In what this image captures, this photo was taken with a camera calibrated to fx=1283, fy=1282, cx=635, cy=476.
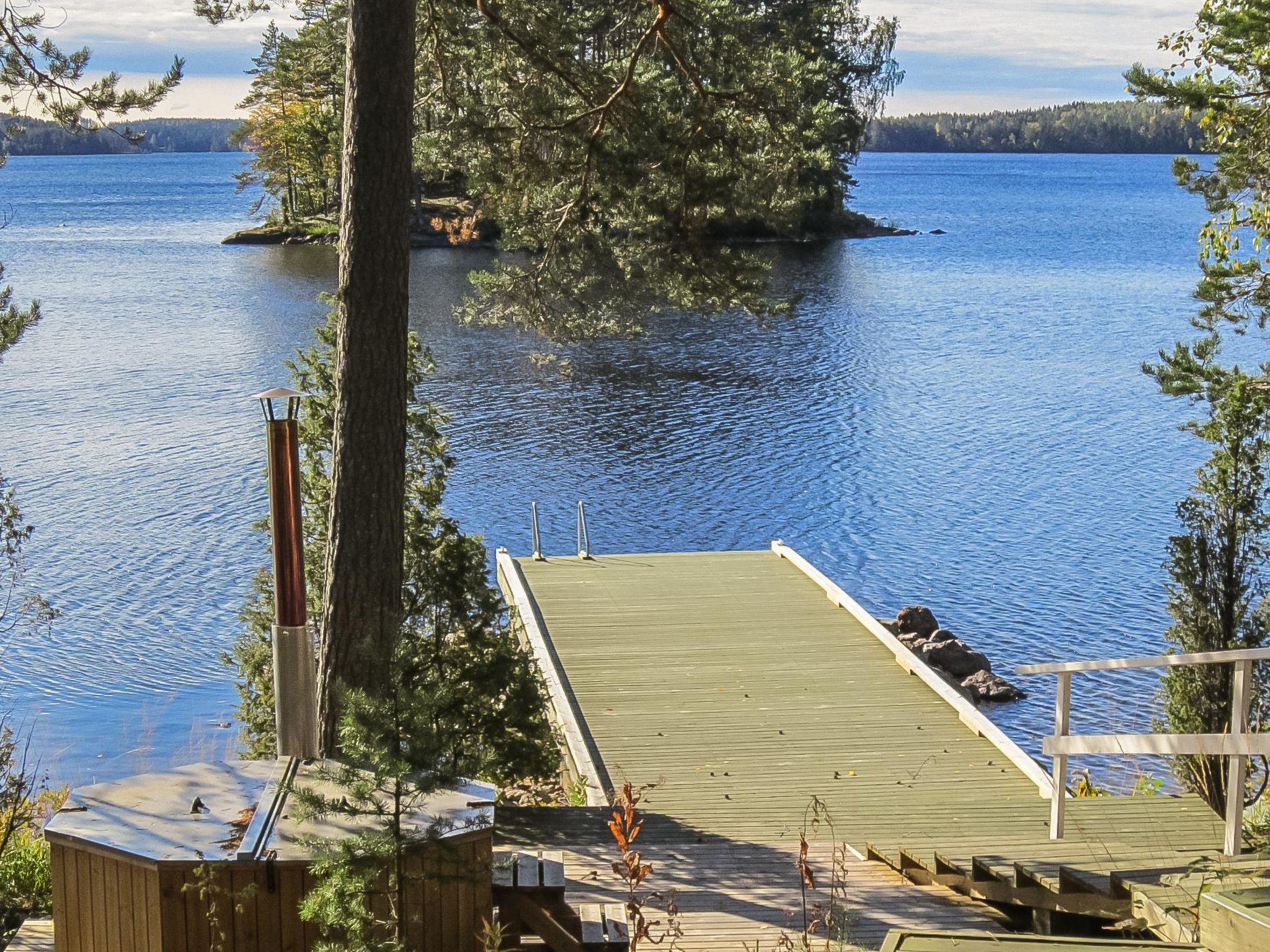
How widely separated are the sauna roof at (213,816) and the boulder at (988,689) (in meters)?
10.8

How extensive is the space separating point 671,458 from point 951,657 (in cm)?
955

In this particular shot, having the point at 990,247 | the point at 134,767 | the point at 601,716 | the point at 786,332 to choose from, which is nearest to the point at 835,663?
the point at 601,716

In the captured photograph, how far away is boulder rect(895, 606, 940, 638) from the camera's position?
50.1ft

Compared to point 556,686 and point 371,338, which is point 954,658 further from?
point 371,338

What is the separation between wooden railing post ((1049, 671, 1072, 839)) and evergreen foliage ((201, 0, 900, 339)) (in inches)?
145

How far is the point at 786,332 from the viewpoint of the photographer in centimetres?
3622

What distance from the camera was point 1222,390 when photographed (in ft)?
37.0

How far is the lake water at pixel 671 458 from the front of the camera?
15.4 meters

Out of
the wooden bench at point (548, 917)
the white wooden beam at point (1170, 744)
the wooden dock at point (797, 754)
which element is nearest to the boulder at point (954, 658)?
the wooden dock at point (797, 754)

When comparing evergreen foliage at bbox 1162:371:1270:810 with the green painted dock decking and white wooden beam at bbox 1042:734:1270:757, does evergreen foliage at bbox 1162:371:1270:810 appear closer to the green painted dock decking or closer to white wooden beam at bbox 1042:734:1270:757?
the green painted dock decking

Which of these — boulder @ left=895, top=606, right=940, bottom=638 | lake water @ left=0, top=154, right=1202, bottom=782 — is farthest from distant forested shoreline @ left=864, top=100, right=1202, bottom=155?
boulder @ left=895, top=606, right=940, bottom=638

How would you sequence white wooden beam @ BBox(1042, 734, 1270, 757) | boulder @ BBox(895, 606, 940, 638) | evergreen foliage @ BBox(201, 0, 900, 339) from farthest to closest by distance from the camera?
boulder @ BBox(895, 606, 940, 638), evergreen foliage @ BBox(201, 0, 900, 339), white wooden beam @ BBox(1042, 734, 1270, 757)

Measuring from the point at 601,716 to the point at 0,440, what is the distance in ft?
61.1

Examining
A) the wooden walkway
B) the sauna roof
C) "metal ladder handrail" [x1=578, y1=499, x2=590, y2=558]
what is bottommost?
"metal ladder handrail" [x1=578, y1=499, x2=590, y2=558]
